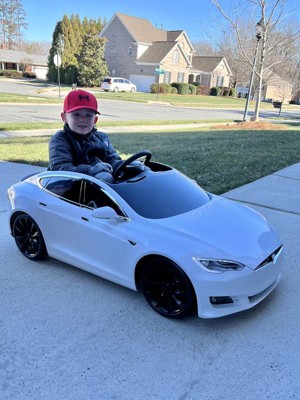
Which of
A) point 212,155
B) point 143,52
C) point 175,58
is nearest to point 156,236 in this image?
point 212,155

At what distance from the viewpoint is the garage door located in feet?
175

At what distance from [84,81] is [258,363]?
48597mm

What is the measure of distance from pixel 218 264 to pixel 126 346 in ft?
2.94

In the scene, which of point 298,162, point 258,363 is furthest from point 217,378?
point 298,162

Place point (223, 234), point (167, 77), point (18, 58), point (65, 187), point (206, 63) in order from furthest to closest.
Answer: point (18, 58) < point (206, 63) < point (167, 77) < point (65, 187) < point (223, 234)

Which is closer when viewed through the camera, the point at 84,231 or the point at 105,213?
Result: the point at 105,213

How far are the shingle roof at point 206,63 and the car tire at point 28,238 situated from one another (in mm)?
64026

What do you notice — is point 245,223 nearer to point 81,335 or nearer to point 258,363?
point 258,363

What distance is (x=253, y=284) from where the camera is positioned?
2.95 m

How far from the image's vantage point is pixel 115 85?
45344 mm

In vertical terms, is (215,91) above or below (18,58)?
below

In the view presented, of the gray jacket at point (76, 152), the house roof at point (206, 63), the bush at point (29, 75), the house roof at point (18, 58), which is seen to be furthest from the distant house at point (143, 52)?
the gray jacket at point (76, 152)

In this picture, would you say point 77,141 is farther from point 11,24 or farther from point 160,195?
point 11,24

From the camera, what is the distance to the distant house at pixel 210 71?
63934mm
